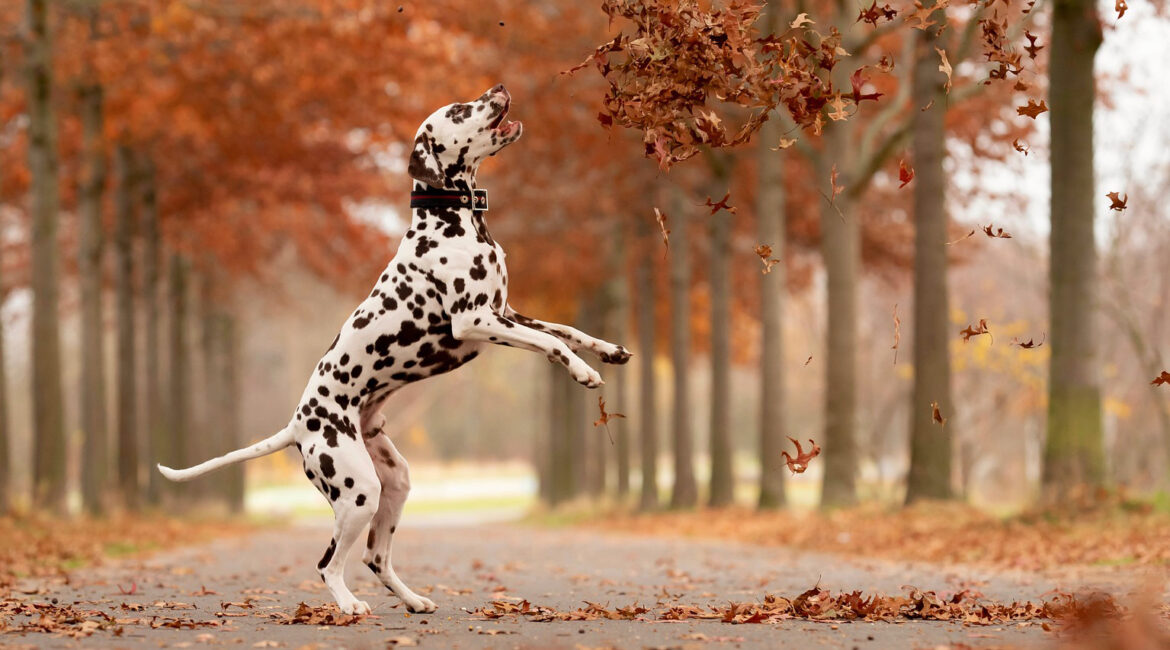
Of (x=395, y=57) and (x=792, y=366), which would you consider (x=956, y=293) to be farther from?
(x=395, y=57)

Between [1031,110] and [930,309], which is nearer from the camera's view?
[1031,110]

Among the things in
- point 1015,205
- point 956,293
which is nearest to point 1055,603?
point 1015,205

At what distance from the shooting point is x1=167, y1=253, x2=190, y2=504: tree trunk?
26125 mm

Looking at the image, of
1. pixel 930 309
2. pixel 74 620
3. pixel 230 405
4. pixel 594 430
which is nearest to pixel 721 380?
pixel 930 309

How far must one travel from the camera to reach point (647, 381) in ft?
89.0

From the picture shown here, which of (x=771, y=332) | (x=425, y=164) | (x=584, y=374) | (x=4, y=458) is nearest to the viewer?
(x=584, y=374)

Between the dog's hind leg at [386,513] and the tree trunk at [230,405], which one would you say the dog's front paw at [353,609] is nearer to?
the dog's hind leg at [386,513]

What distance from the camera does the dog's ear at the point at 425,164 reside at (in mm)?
7180

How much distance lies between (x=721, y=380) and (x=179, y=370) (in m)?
10.9

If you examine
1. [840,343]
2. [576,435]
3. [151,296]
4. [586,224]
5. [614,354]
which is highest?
[586,224]

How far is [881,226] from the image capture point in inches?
1013

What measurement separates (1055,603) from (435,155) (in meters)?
4.23

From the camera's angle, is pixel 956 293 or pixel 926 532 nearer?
pixel 926 532

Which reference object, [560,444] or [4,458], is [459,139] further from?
[560,444]
